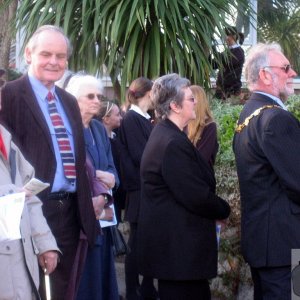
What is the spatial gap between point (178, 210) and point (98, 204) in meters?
0.61

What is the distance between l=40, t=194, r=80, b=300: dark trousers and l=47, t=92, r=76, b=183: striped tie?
6.4 inches

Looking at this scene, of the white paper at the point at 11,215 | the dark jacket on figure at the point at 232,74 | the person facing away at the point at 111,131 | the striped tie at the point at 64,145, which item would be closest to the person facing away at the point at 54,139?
the striped tie at the point at 64,145

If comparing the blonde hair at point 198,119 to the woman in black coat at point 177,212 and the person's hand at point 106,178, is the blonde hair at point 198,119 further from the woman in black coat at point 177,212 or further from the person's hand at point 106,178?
the woman in black coat at point 177,212

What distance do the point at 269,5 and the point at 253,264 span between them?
333 inches

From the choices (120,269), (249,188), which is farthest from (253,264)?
(120,269)

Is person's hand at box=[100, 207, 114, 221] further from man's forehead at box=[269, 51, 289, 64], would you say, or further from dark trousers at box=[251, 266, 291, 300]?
man's forehead at box=[269, 51, 289, 64]

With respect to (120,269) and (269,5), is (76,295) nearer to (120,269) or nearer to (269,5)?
(120,269)

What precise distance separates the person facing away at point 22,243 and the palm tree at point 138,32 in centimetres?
468

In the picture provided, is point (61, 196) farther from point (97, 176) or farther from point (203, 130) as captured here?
point (203, 130)

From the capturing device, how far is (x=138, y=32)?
916cm

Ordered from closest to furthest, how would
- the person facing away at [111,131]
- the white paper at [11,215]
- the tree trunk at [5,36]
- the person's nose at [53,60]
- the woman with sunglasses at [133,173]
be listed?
the white paper at [11,215] → the person's nose at [53,60] → the woman with sunglasses at [133,173] → the person facing away at [111,131] → the tree trunk at [5,36]

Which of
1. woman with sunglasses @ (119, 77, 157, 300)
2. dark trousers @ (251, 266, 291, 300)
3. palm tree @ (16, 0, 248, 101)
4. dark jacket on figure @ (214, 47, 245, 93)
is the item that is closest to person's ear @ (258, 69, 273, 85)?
dark trousers @ (251, 266, 291, 300)

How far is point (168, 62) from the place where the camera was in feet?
30.0

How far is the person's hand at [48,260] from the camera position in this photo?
4414 mm
